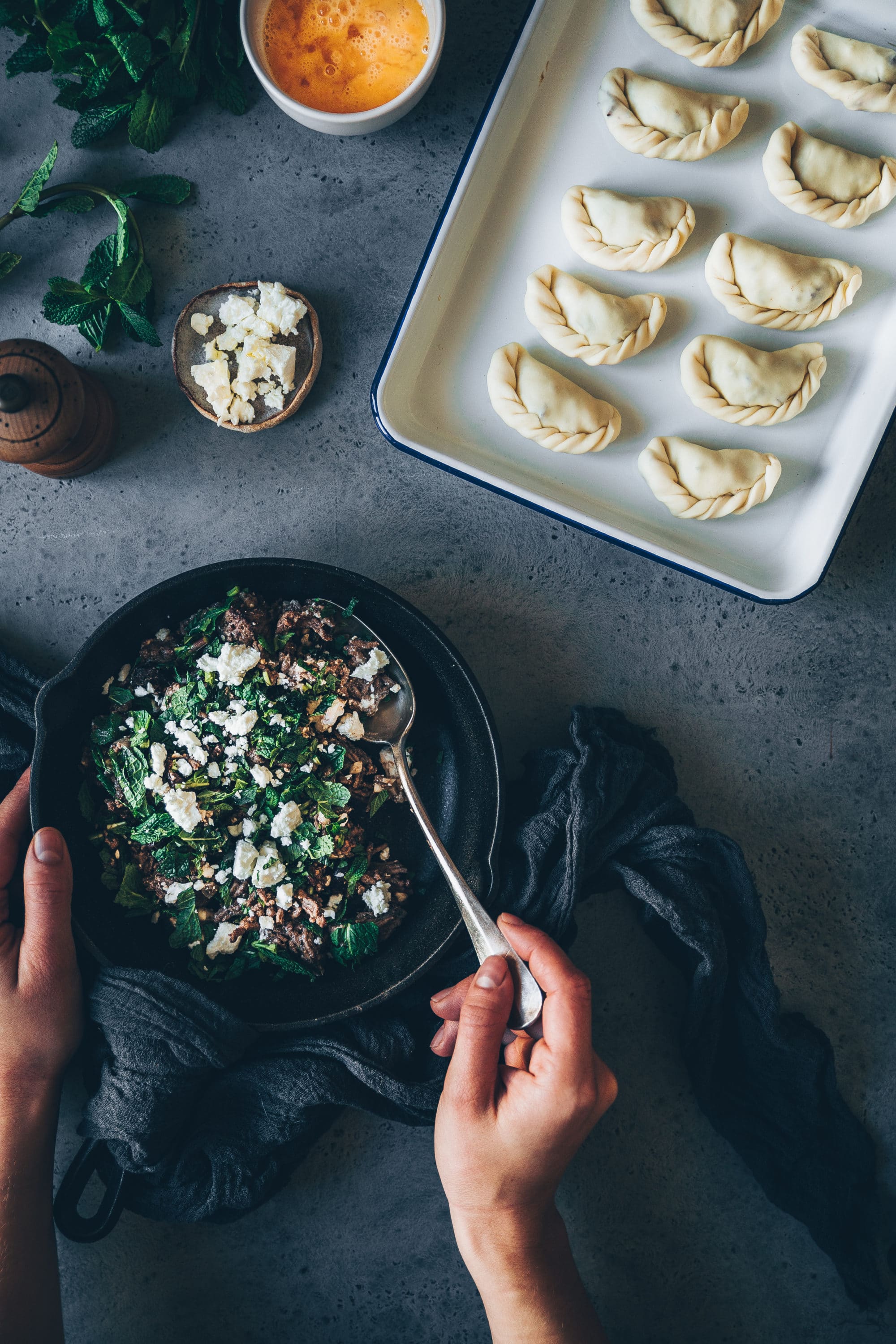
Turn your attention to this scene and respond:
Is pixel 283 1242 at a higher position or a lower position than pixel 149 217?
lower

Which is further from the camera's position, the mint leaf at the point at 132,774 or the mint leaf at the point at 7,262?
the mint leaf at the point at 7,262

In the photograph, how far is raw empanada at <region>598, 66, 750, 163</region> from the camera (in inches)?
42.8

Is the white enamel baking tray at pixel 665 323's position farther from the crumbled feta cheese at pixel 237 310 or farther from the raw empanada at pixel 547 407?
the crumbled feta cheese at pixel 237 310

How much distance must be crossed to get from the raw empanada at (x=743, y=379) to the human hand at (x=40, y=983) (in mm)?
1030

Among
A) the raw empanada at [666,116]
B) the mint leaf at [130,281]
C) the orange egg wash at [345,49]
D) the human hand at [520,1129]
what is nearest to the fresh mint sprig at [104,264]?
the mint leaf at [130,281]

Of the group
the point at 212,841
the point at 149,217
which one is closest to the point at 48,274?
the point at 149,217

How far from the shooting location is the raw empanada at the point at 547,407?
1.11 m

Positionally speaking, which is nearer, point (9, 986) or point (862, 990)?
point (9, 986)

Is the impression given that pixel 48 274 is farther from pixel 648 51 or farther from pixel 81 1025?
pixel 81 1025

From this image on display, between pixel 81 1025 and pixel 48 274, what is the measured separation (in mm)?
1082

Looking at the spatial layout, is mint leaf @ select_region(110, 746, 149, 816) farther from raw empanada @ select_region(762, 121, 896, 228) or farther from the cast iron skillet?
raw empanada @ select_region(762, 121, 896, 228)

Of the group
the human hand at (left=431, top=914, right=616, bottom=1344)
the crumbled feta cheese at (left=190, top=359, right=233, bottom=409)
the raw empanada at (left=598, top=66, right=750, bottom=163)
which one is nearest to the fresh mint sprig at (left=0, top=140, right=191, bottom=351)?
the crumbled feta cheese at (left=190, top=359, right=233, bottom=409)

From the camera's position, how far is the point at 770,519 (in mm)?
1182

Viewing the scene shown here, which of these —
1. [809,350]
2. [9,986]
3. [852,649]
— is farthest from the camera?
[852,649]
